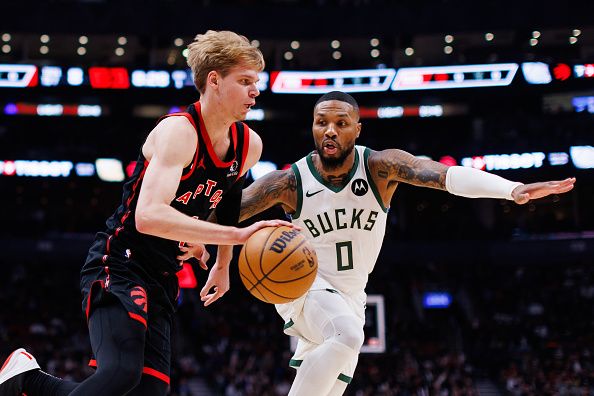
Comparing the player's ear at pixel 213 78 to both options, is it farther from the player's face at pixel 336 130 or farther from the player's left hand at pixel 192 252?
the player's face at pixel 336 130

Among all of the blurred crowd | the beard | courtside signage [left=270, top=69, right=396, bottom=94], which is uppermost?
courtside signage [left=270, top=69, right=396, bottom=94]

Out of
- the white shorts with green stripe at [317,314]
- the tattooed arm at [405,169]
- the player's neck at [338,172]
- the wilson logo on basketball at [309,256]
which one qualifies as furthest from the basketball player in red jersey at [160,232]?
the tattooed arm at [405,169]

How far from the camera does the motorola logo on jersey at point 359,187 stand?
19.2 feet

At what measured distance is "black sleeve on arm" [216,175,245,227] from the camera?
5047 millimetres

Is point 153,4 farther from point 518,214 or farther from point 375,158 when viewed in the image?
point 375,158

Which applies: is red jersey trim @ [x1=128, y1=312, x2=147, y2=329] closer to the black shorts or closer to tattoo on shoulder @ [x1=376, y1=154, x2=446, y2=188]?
the black shorts

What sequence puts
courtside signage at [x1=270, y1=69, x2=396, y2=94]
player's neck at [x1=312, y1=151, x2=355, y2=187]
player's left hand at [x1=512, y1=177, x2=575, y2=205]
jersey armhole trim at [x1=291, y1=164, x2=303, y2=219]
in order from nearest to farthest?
player's left hand at [x1=512, y1=177, x2=575, y2=205]
player's neck at [x1=312, y1=151, x2=355, y2=187]
jersey armhole trim at [x1=291, y1=164, x2=303, y2=219]
courtside signage at [x1=270, y1=69, x2=396, y2=94]

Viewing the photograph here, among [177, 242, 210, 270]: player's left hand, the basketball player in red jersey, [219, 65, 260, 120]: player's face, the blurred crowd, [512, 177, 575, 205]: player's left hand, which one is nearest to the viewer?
the basketball player in red jersey

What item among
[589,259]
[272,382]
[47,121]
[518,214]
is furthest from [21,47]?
[589,259]

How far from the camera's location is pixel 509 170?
2358 centimetres

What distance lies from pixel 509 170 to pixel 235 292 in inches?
396

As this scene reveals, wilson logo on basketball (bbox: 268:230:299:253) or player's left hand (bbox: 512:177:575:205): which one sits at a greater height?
player's left hand (bbox: 512:177:575:205)

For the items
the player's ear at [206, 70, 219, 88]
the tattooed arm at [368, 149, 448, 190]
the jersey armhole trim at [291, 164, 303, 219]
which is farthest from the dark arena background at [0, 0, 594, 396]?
the player's ear at [206, 70, 219, 88]

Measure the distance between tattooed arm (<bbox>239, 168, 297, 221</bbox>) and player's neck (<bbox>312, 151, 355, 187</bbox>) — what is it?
253 millimetres
